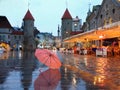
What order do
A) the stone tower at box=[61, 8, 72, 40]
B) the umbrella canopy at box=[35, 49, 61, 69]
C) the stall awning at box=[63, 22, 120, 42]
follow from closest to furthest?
the umbrella canopy at box=[35, 49, 61, 69], the stall awning at box=[63, 22, 120, 42], the stone tower at box=[61, 8, 72, 40]

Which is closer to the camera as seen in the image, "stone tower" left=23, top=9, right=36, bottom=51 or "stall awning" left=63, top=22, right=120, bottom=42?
"stall awning" left=63, top=22, right=120, bottom=42

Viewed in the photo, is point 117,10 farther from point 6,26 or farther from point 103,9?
point 6,26

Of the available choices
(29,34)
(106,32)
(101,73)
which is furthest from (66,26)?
(101,73)

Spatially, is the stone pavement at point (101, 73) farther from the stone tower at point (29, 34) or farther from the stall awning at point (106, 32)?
the stone tower at point (29, 34)

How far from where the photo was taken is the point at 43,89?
9828 mm

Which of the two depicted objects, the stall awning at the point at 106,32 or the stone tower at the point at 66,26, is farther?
the stone tower at the point at 66,26

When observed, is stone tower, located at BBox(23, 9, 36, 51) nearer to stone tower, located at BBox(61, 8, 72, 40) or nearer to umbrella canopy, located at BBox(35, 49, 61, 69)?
stone tower, located at BBox(61, 8, 72, 40)

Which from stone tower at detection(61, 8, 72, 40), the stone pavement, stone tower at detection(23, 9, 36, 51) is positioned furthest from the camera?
stone tower at detection(61, 8, 72, 40)

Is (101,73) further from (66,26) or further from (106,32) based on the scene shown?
(66,26)

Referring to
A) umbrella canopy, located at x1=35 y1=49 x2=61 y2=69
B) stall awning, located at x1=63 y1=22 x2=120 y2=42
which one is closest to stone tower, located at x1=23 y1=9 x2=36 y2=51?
stall awning, located at x1=63 y1=22 x2=120 y2=42

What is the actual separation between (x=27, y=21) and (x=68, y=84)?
122m

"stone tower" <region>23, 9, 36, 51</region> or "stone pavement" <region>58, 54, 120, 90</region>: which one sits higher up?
"stone tower" <region>23, 9, 36, 51</region>

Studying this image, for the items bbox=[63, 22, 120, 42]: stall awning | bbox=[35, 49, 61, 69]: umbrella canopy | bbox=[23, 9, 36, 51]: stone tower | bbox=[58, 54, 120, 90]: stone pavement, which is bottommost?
bbox=[58, 54, 120, 90]: stone pavement

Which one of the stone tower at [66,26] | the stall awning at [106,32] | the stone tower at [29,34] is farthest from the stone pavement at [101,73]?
the stone tower at [66,26]
